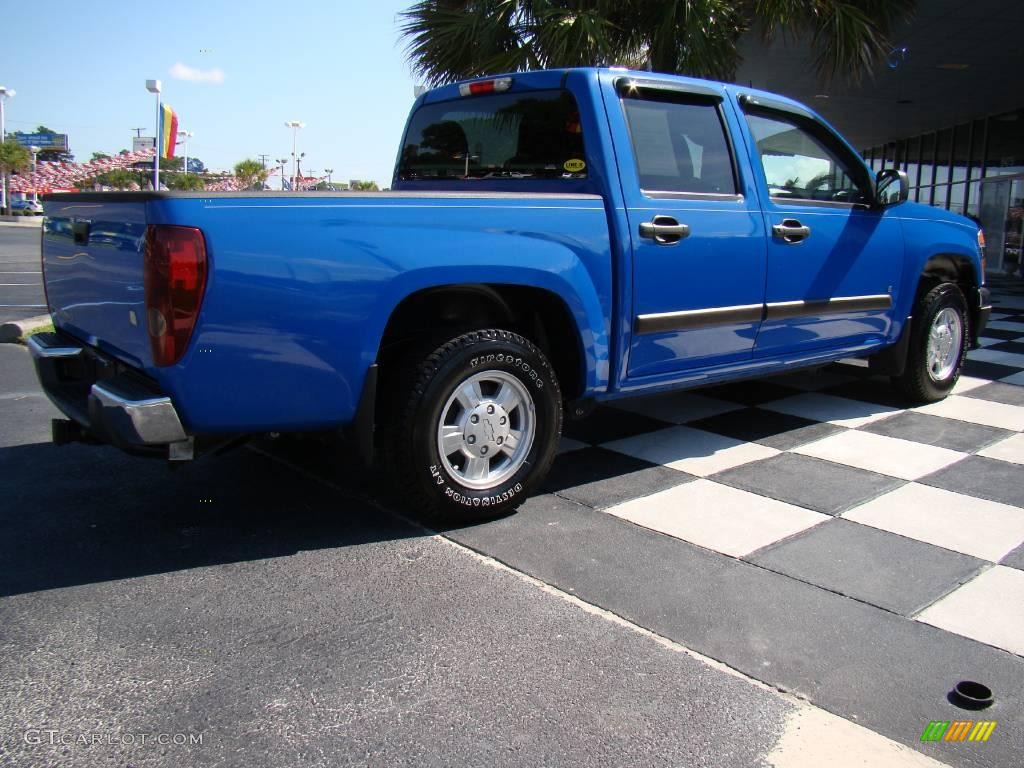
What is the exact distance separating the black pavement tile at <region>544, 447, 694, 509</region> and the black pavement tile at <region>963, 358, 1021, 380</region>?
12.3 ft

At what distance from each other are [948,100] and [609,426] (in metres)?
17.5

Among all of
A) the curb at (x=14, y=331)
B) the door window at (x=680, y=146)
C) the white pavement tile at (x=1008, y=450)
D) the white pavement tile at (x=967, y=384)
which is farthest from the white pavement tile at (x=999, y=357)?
the curb at (x=14, y=331)

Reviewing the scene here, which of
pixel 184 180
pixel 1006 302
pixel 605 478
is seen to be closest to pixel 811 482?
pixel 605 478

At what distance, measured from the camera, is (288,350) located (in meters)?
2.88

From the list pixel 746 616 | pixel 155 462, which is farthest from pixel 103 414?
pixel 746 616

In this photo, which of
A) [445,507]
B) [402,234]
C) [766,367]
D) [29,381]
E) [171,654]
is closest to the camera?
[171,654]

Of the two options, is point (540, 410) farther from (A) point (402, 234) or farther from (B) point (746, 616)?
(B) point (746, 616)

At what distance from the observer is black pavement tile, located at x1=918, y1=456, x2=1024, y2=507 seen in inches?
155

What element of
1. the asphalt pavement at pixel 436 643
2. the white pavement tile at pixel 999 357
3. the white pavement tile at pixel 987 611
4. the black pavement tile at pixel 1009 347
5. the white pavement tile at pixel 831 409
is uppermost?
the black pavement tile at pixel 1009 347

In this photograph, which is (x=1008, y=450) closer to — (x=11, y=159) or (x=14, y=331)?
(x=14, y=331)

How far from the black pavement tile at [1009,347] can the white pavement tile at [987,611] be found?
561cm

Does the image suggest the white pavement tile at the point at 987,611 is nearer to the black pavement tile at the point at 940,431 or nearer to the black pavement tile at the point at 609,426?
the black pavement tile at the point at 940,431

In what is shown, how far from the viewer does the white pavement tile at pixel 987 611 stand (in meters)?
2.68

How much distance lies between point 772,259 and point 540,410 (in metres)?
1.62
